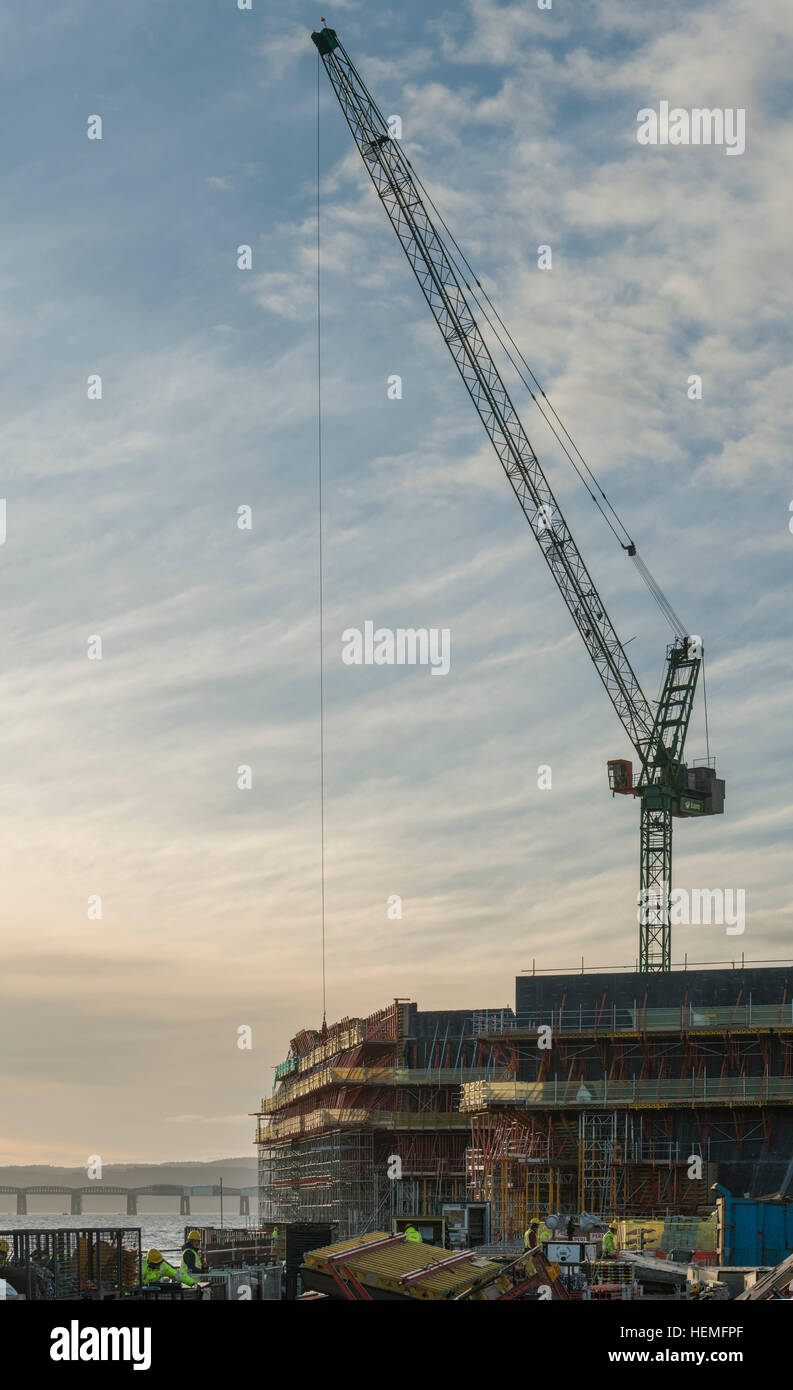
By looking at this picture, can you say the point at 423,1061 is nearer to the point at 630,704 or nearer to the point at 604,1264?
the point at 630,704

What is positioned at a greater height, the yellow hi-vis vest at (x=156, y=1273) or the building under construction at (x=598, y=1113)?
the yellow hi-vis vest at (x=156, y=1273)

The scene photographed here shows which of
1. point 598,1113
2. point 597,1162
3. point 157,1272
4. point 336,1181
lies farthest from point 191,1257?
point 336,1181

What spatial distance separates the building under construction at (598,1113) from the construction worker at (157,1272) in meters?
33.8

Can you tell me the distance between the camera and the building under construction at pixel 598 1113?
233 ft

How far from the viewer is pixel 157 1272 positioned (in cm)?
2947

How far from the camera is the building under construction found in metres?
71.0

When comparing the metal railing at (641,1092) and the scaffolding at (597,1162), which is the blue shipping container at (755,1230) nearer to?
the metal railing at (641,1092)

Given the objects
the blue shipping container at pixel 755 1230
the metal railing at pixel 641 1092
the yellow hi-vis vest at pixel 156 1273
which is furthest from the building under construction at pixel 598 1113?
the yellow hi-vis vest at pixel 156 1273

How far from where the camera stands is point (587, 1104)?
239 feet

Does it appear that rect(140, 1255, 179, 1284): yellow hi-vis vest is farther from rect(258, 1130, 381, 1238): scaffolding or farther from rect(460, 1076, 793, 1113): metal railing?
rect(258, 1130, 381, 1238): scaffolding

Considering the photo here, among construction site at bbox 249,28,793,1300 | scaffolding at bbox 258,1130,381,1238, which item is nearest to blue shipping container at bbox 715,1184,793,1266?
construction site at bbox 249,28,793,1300
